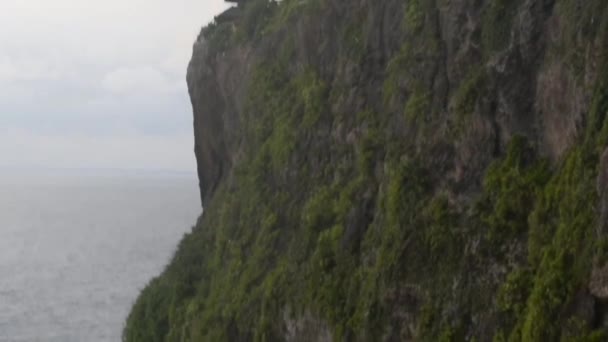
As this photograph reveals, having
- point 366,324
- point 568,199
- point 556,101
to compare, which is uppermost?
point 556,101

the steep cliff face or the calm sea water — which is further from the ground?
the steep cliff face

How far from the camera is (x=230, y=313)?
66.9 ft

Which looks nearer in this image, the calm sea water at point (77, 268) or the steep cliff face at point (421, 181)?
the steep cliff face at point (421, 181)

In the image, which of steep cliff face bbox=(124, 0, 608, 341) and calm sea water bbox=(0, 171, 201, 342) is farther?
calm sea water bbox=(0, 171, 201, 342)

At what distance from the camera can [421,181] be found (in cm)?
1472

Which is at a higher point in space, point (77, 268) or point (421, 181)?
point (421, 181)

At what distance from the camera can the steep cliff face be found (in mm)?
11016

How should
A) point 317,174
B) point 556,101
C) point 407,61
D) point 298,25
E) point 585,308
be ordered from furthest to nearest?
point 298,25
point 317,174
point 407,61
point 556,101
point 585,308

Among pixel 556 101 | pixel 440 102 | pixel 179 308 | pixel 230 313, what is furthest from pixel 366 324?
pixel 179 308

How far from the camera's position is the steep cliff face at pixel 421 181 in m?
11.0

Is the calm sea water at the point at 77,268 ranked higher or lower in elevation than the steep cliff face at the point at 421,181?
lower

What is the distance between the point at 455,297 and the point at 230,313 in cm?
864

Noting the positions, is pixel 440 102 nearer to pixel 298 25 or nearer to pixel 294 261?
pixel 294 261

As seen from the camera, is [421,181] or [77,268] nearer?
[421,181]
